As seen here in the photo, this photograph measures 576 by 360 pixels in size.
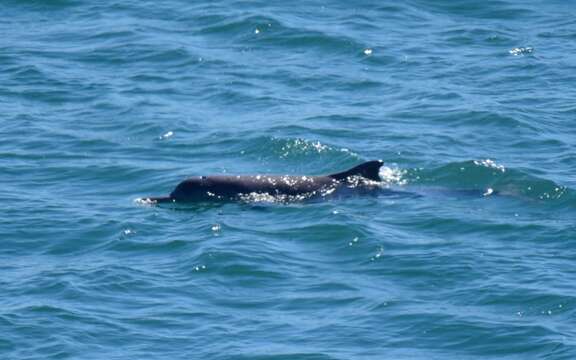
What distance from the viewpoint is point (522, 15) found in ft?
109

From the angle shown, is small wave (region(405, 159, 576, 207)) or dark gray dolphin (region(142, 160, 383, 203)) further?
small wave (region(405, 159, 576, 207))

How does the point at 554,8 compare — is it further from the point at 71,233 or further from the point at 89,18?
the point at 71,233

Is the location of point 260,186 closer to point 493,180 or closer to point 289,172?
point 289,172

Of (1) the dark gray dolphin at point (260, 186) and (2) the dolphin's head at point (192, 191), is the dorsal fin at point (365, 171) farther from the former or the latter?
(2) the dolphin's head at point (192, 191)

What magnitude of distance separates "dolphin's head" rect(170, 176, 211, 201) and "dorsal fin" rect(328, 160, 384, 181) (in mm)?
1809

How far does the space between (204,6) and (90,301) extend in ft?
52.5

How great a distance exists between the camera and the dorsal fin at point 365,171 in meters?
22.9

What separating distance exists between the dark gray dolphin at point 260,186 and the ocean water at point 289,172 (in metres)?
0.21

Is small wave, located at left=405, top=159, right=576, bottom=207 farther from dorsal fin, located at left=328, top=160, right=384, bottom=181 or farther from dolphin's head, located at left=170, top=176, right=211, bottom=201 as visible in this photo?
dolphin's head, located at left=170, top=176, right=211, bottom=201

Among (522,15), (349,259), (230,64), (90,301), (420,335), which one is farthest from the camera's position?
(522,15)

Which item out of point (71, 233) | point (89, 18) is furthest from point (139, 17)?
point (71, 233)

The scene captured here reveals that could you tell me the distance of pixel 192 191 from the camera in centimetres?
2278

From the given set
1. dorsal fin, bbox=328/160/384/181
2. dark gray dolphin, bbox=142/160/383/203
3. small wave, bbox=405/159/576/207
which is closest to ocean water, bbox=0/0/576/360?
small wave, bbox=405/159/576/207

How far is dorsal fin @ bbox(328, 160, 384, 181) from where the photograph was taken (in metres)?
22.9
